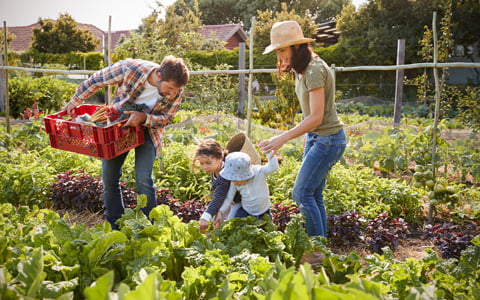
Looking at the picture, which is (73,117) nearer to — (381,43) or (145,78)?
(145,78)

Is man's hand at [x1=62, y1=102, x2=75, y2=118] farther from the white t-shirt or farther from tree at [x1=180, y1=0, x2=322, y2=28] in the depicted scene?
tree at [x1=180, y1=0, x2=322, y2=28]

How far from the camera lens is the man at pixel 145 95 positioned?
2.71m

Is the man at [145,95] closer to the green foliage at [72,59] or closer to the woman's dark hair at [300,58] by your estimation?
the woman's dark hair at [300,58]

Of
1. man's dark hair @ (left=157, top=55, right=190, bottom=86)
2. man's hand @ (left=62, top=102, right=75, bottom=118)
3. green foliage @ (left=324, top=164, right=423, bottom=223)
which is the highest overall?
man's dark hair @ (left=157, top=55, right=190, bottom=86)

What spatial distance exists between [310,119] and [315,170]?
37cm

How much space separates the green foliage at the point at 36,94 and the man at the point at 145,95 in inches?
288

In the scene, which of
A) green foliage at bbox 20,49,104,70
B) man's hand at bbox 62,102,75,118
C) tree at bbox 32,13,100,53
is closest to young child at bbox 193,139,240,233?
man's hand at bbox 62,102,75,118

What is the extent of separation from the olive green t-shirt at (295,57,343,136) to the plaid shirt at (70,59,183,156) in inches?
35.2

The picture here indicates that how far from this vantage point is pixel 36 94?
928cm

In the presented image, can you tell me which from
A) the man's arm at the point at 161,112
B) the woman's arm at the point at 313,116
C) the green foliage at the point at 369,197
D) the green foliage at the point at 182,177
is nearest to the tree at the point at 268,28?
the green foliage at the point at 182,177

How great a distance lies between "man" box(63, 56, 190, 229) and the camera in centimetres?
271

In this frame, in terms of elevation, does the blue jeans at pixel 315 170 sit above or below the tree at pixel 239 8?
below

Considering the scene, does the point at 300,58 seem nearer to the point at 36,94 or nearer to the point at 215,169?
the point at 215,169

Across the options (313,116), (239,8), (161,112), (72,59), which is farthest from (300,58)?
(239,8)
